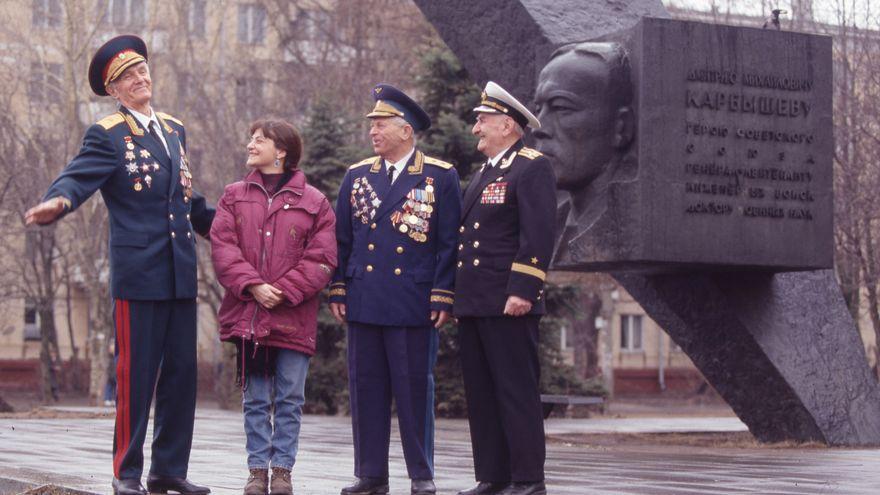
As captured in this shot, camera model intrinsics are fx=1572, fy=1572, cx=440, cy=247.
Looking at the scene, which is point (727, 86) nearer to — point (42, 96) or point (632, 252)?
point (632, 252)

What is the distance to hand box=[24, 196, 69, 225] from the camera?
6.73 meters

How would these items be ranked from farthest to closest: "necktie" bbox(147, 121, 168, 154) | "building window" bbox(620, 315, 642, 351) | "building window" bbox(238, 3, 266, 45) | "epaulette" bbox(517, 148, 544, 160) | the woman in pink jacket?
1. "building window" bbox(620, 315, 642, 351)
2. "building window" bbox(238, 3, 266, 45)
3. "necktie" bbox(147, 121, 168, 154)
4. "epaulette" bbox(517, 148, 544, 160)
5. the woman in pink jacket

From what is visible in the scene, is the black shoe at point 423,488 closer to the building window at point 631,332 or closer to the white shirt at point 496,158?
the white shirt at point 496,158

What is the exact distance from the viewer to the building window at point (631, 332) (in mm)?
53116

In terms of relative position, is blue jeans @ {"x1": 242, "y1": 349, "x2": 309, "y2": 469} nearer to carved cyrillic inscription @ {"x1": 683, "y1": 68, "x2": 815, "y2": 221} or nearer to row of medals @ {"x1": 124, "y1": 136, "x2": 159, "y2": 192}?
row of medals @ {"x1": 124, "y1": 136, "x2": 159, "y2": 192}

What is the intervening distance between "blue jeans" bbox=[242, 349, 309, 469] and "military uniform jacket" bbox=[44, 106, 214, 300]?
1.78 feet

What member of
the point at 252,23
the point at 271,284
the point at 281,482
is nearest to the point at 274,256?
the point at 271,284

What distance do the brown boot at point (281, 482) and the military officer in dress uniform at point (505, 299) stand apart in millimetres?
850

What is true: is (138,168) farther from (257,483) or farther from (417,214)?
(257,483)

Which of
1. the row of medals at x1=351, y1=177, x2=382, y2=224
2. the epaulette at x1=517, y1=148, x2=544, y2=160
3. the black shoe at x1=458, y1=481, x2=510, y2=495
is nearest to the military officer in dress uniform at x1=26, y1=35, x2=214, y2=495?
the row of medals at x1=351, y1=177, x2=382, y2=224

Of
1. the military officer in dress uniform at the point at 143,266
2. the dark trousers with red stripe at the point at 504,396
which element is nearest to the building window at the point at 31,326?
the military officer in dress uniform at the point at 143,266

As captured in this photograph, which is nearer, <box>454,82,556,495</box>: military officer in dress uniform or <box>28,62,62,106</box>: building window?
<box>454,82,556,495</box>: military officer in dress uniform

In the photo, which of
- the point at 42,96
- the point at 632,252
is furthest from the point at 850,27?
the point at 42,96

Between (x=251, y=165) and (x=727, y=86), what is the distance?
14.2ft
